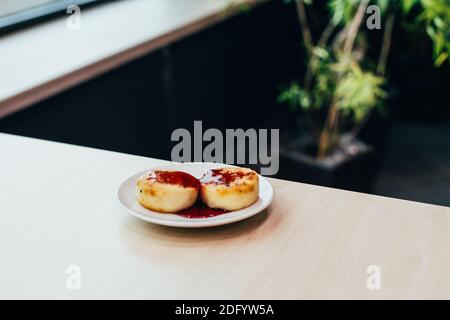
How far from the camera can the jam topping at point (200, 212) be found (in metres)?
1.06

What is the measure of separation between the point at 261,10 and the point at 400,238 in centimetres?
270

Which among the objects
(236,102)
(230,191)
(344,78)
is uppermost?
(230,191)

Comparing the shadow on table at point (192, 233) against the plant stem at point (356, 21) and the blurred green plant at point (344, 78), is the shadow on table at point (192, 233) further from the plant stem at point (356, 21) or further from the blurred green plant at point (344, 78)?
the plant stem at point (356, 21)

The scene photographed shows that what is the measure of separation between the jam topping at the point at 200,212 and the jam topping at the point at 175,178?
38 millimetres

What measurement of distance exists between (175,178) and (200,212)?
0.07 metres

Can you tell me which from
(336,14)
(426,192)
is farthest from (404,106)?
(336,14)

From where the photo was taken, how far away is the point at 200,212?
1073mm

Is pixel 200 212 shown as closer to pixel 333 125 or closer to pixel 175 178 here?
pixel 175 178

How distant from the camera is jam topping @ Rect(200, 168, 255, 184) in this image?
3.59 feet

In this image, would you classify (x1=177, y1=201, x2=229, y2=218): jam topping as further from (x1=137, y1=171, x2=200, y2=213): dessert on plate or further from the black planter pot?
the black planter pot

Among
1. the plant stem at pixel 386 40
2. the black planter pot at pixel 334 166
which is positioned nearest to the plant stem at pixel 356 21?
the plant stem at pixel 386 40


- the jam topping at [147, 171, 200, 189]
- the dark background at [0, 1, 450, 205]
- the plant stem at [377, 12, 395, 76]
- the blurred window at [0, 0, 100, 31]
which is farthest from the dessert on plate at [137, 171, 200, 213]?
the plant stem at [377, 12, 395, 76]

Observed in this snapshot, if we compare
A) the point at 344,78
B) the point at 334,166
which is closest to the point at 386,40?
the point at 344,78

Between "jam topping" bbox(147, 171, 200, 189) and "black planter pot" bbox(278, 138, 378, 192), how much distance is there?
182 cm
